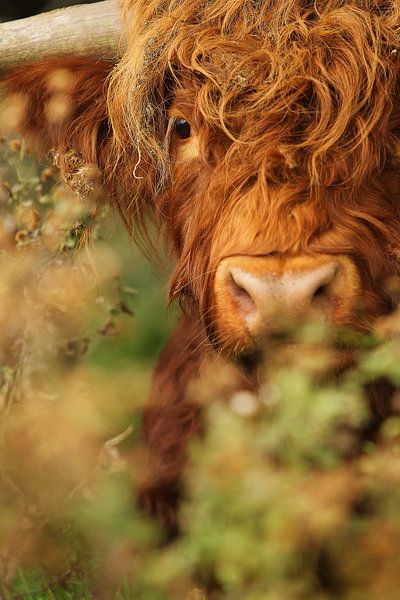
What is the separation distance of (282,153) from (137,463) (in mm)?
1480

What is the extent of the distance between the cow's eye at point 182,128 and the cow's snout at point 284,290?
60 centimetres

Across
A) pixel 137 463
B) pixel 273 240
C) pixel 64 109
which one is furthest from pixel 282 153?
pixel 137 463

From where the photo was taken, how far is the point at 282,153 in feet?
8.27

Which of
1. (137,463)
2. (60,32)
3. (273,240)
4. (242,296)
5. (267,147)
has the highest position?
(60,32)

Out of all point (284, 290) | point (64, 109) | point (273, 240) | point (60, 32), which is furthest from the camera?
point (64, 109)

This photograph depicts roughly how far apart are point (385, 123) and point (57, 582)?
5.65ft

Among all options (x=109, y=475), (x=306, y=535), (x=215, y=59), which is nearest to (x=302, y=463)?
(x=306, y=535)

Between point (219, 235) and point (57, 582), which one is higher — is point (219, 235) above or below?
above

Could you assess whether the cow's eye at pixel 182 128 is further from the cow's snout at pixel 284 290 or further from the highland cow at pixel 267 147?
the cow's snout at pixel 284 290

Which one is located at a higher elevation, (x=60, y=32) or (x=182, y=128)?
(x=60, y=32)

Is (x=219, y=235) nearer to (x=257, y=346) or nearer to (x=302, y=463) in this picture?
(x=257, y=346)

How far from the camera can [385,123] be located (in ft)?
8.48

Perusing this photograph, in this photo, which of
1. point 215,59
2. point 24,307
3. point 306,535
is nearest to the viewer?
point 306,535

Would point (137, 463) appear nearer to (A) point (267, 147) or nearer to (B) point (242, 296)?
(B) point (242, 296)
